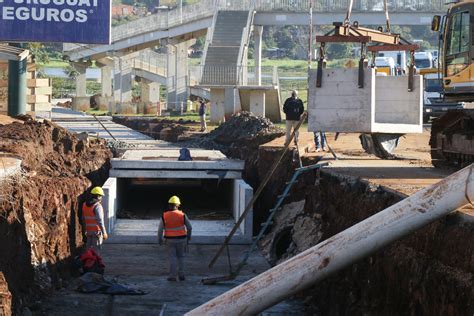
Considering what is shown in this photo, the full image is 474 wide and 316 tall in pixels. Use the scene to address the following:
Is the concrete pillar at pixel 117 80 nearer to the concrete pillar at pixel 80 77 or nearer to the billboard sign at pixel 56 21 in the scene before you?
the concrete pillar at pixel 80 77

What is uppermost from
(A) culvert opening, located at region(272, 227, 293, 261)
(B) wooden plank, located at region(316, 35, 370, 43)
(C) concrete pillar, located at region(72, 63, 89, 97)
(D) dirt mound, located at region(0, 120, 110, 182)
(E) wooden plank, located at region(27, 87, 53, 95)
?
(C) concrete pillar, located at region(72, 63, 89, 97)

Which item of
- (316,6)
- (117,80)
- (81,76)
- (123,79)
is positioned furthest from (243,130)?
(81,76)

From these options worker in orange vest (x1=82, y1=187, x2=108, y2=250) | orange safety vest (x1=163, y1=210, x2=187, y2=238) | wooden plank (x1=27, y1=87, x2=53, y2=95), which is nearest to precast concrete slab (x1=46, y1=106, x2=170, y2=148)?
wooden plank (x1=27, y1=87, x2=53, y2=95)

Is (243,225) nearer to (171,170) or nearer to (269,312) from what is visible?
(171,170)

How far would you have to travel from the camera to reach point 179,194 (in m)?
36.9

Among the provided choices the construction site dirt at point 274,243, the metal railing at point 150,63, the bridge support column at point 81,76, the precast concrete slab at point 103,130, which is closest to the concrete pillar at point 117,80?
the metal railing at point 150,63

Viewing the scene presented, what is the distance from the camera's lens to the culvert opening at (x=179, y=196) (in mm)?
32375

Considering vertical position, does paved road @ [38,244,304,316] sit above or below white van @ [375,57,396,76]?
below

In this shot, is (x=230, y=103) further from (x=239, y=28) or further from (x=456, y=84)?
(x=456, y=84)

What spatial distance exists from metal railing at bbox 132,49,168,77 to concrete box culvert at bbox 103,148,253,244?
40.0 m

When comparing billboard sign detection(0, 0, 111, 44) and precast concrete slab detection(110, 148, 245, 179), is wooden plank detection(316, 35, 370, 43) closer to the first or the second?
precast concrete slab detection(110, 148, 245, 179)

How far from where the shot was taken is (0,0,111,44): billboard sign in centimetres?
3691

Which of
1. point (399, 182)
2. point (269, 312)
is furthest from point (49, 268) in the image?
point (399, 182)

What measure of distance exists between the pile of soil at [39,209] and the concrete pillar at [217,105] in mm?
23904
